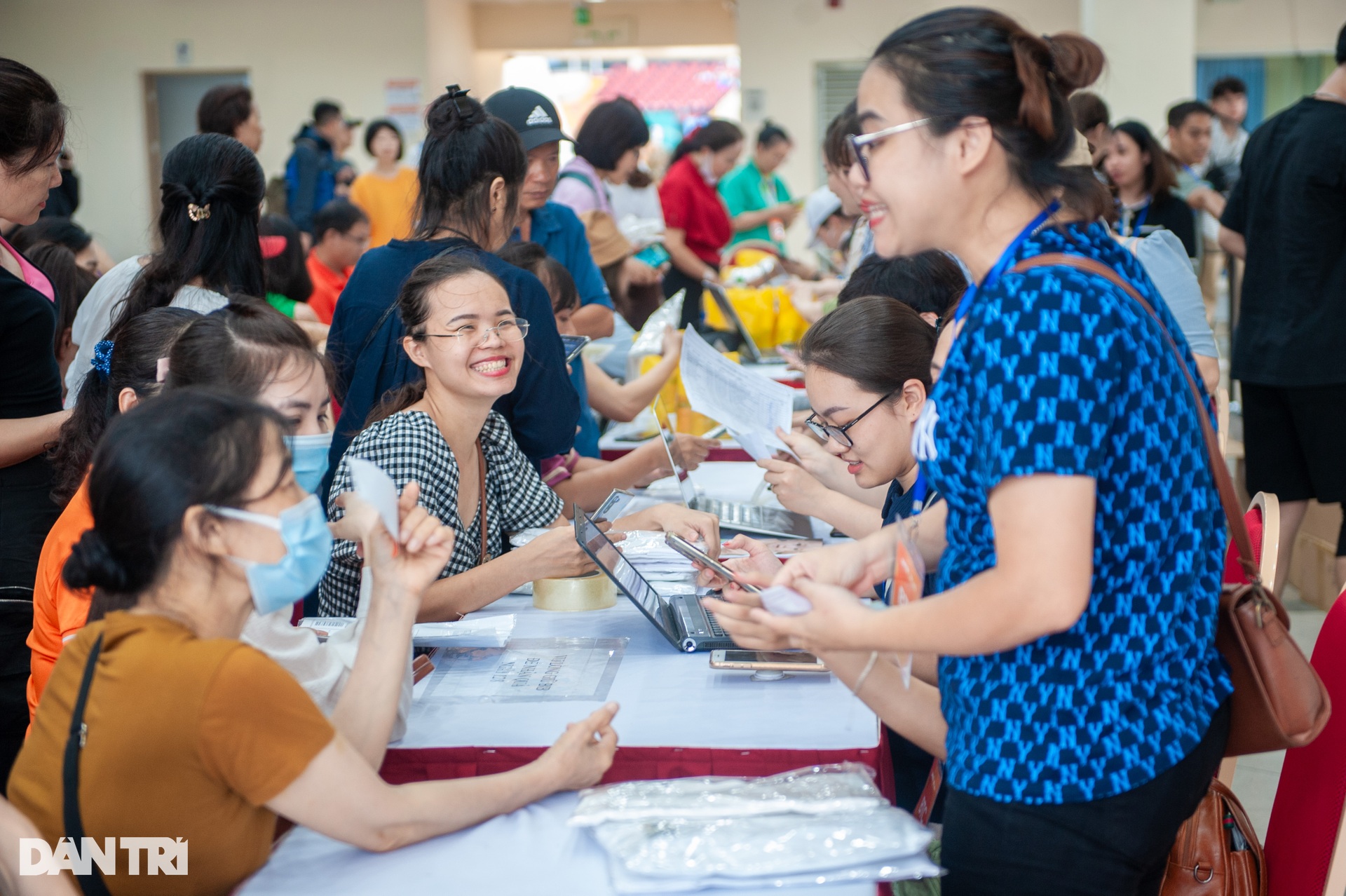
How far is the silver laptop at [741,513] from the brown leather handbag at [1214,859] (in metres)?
0.99

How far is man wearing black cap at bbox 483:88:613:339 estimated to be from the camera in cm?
327

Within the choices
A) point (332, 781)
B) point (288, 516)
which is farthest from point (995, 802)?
point (288, 516)

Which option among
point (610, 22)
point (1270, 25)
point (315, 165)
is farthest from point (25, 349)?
point (610, 22)

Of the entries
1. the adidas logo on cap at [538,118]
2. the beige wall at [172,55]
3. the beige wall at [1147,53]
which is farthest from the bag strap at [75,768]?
the beige wall at [172,55]

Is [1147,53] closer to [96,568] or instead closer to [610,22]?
[610,22]

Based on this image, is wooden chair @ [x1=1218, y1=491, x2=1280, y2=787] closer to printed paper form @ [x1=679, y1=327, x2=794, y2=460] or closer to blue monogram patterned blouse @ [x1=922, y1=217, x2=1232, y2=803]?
blue monogram patterned blouse @ [x1=922, y1=217, x2=1232, y2=803]

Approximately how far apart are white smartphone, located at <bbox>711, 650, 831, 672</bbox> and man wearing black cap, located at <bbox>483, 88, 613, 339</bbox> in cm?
189

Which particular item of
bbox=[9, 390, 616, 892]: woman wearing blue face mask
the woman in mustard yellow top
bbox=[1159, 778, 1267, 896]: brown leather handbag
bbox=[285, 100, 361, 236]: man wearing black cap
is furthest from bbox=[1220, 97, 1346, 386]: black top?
bbox=[285, 100, 361, 236]: man wearing black cap

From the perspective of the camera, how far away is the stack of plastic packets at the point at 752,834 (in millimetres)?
1068

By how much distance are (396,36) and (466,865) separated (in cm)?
1102

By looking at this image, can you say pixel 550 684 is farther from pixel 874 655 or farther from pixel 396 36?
pixel 396 36

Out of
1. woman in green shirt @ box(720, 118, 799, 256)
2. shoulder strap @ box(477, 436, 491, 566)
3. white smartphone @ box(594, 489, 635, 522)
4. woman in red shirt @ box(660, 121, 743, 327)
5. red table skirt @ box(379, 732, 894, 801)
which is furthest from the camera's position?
woman in green shirt @ box(720, 118, 799, 256)

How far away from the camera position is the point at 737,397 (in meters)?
2.20

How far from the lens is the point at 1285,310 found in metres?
3.28
